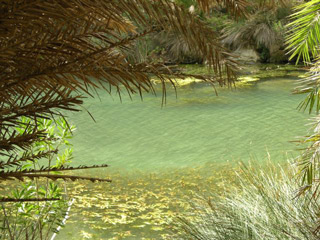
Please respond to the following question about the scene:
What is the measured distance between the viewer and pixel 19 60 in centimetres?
69

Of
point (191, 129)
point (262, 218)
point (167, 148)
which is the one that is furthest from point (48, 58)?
point (191, 129)

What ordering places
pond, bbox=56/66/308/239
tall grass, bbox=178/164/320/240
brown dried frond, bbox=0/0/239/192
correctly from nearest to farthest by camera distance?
brown dried frond, bbox=0/0/239/192 < tall grass, bbox=178/164/320/240 < pond, bbox=56/66/308/239

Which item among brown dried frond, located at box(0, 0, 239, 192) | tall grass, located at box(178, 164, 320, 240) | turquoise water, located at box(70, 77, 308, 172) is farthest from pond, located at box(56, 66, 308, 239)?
brown dried frond, located at box(0, 0, 239, 192)

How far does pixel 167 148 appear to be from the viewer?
21.2ft

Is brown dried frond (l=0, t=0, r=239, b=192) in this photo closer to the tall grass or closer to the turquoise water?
the tall grass

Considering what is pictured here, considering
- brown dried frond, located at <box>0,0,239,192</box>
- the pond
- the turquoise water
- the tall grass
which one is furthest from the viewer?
the turquoise water

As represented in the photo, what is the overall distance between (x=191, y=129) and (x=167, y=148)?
3.58ft

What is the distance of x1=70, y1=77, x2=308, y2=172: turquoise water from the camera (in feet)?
19.6

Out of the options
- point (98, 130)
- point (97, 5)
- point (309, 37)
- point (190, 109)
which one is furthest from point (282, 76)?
point (97, 5)

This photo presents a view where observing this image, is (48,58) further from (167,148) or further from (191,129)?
(191,129)

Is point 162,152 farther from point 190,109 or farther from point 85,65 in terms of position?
point 85,65

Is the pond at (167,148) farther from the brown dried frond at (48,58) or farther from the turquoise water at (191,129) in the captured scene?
the brown dried frond at (48,58)

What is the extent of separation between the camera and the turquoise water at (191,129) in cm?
599

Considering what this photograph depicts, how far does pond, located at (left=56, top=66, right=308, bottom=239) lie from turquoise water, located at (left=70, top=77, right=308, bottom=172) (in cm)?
1
